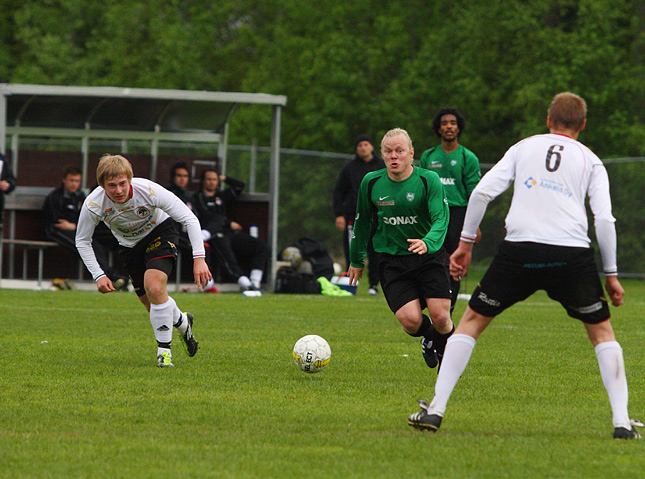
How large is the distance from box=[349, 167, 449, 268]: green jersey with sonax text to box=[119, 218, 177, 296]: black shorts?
158cm

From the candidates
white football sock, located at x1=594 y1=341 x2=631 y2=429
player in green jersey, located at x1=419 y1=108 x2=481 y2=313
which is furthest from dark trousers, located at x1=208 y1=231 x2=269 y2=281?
white football sock, located at x1=594 y1=341 x2=631 y2=429

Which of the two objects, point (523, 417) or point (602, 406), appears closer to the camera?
point (523, 417)

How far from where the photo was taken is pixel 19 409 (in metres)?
5.60

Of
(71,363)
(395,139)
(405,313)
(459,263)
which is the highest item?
(395,139)

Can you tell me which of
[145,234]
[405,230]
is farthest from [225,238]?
[405,230]

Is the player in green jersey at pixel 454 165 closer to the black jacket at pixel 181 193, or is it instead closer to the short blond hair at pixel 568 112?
the short blond hair at pixel 568 112

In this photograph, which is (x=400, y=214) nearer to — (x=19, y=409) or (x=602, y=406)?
(x=602, y=406)

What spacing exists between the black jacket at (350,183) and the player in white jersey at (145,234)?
22.8 ft

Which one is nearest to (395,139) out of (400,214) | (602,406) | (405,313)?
(400,214)

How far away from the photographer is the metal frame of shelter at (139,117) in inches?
605

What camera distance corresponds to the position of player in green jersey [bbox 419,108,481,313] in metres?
10.2

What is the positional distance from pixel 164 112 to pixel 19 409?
11.6 meters

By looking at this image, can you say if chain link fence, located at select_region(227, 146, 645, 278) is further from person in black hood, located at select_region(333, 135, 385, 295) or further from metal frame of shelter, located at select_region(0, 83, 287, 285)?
person in black hood, located at select_region(333, 135, 385, 295)

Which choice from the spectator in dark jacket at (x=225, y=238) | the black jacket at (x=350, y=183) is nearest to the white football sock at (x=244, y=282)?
the spectator in dark jacket at (x=225, y=238)
